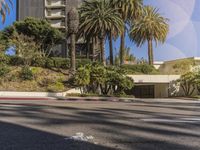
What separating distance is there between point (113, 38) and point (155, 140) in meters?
45.2

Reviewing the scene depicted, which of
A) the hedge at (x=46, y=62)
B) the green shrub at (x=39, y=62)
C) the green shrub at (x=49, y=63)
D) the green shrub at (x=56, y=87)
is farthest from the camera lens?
the green shrub at (x=49, y=63)

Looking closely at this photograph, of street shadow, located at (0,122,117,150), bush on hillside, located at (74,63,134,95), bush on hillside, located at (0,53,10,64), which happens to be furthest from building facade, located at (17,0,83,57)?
street shadow, located at (0,122,117,150)

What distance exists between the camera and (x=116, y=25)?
160 ft

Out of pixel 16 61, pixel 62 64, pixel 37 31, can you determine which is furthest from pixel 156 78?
pixel 37 31

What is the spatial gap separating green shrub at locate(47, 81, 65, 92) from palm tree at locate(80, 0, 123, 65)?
869 cm

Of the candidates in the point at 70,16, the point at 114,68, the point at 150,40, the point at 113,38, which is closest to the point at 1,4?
the point at 70,16

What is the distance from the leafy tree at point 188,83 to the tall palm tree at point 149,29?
449 inches

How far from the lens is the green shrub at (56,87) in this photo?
129 ft

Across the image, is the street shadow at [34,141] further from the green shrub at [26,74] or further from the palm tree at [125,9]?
the palm tree at [125,9]

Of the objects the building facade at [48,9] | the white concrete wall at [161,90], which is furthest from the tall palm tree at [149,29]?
the building facade at [48,9]

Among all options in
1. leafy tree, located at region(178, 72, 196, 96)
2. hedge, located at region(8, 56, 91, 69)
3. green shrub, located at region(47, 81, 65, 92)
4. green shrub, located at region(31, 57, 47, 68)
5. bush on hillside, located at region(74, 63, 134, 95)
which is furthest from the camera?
green shrub, located at region(31, 57, 47, 68)

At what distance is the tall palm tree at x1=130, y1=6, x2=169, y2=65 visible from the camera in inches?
2334

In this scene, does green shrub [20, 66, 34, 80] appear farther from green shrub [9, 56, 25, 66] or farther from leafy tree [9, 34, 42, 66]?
green shrub [9, 56, 25, 66]

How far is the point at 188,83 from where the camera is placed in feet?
152
